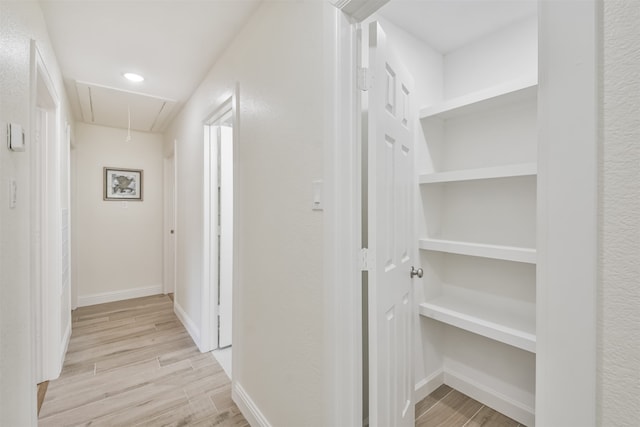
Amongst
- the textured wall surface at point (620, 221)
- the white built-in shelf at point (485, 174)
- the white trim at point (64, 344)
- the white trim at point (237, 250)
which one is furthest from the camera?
the white trim at point (64, 344)

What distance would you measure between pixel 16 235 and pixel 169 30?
1.45 meters

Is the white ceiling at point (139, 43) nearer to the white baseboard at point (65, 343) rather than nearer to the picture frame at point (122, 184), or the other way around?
the picture frame at point (122, 184)

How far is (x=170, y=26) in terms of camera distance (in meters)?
1.87

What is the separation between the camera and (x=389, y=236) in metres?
1.32

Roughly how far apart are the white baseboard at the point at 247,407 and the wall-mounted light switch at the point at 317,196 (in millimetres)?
1268

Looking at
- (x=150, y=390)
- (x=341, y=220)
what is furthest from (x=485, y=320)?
(x=150, y=390)

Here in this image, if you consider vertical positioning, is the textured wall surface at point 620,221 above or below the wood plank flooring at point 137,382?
above

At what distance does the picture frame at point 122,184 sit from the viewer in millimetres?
4043

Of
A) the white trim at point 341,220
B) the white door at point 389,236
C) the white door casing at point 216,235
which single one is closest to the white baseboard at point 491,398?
the white door at point 389,236

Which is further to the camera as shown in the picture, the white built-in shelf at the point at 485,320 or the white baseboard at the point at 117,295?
the white baseboard at the point at 117,295

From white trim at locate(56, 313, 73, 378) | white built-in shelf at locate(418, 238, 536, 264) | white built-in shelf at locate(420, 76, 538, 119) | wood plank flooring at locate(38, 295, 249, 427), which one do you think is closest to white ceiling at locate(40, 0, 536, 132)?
white built-in shelf at locate(420, 76, 538, 119)

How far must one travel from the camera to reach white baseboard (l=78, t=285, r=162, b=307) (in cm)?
391

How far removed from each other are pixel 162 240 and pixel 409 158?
13.4ft

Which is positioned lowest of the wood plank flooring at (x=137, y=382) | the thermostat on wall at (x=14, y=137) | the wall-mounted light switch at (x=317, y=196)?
the wood plank flooring at (x=137, y=382)
